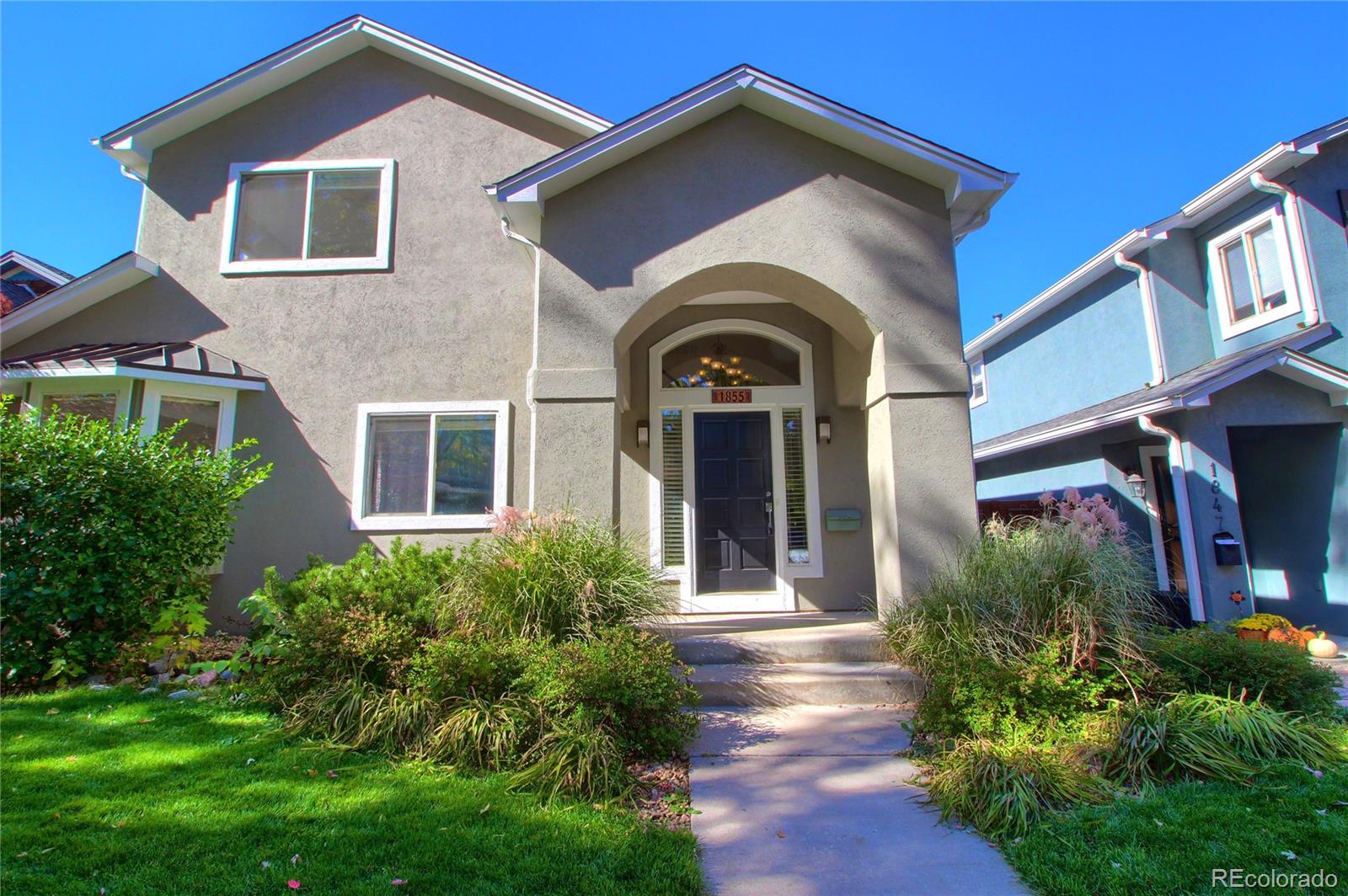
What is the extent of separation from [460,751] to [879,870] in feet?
7.80

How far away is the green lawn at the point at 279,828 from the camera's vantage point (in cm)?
275

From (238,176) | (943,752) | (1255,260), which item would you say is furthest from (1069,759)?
(238,176)

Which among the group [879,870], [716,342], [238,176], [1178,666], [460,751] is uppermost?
[238,176]

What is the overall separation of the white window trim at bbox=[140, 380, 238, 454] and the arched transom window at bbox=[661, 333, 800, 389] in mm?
5035

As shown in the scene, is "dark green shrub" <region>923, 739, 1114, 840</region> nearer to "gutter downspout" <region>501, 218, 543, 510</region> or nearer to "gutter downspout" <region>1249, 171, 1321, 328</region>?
"gutter downspout" <region>501, 218, 543, 510</region>

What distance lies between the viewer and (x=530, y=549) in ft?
15.9

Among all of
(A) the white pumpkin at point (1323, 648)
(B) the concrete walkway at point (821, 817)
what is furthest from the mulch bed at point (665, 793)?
(A) the white pumpkin at point (1323, 648)

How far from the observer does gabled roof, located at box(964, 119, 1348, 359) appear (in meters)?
8.49

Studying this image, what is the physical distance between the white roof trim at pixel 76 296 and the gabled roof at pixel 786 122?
4867mm

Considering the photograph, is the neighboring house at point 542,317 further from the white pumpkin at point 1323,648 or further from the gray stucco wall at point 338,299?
the white pumpkin at point 1323,648

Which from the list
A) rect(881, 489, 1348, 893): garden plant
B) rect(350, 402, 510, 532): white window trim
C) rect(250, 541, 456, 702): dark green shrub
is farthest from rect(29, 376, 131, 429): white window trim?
rect(881, 489, 1348, 893): garden plant

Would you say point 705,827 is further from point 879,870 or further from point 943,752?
point 943,752

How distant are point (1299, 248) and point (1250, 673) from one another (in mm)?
7452

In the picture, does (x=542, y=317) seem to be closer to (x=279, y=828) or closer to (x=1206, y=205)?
(x=279, y=828)
